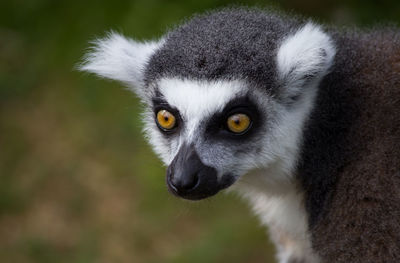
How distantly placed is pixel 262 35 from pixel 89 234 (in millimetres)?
3987

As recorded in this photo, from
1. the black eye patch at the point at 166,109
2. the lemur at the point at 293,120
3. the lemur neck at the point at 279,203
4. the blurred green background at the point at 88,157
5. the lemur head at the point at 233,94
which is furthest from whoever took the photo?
the blurred green background at the point at 88,157

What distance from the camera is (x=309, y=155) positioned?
3.77 meters

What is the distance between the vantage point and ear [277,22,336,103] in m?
3.67

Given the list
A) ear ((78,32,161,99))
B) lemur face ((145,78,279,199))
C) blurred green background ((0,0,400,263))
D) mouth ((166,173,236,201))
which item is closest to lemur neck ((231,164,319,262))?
lemur face ((145,78,279,199))

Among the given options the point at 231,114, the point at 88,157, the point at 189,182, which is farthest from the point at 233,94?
the point at 88,157

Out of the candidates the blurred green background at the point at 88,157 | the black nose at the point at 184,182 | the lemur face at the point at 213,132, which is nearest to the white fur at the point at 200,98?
the lemur face at the point at 213,132

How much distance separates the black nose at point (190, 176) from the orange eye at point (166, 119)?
0.81 feet

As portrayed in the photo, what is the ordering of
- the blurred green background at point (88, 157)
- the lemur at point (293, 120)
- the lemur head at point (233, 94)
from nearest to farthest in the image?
the lemur at point (293, 120) → the lemur head at point (233, 94) → the blurred green background at point (88, 157)

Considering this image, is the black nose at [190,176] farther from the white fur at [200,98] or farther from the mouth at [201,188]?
the white fur at [200,98]

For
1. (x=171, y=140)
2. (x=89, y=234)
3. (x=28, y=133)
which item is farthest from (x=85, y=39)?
(x=171, y=140)

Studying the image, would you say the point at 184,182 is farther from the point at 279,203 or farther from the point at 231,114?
the point at 279,203

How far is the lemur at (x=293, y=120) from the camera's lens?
11.5ft

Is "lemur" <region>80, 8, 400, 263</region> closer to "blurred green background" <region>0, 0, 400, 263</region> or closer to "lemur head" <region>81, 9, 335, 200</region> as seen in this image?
"lemur head" <region>81, 9, 335, 200</region>

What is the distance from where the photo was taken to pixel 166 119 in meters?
3.87
